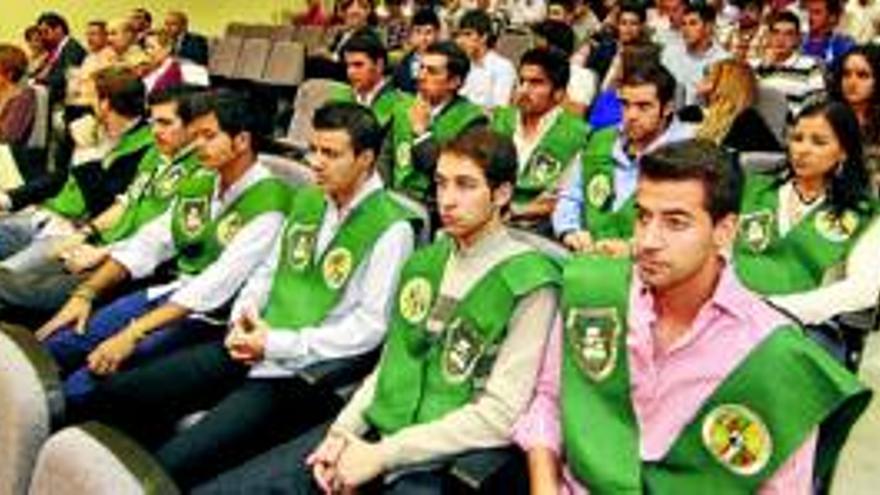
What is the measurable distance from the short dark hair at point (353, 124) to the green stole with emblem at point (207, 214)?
31 cm

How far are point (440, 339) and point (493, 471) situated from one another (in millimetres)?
345

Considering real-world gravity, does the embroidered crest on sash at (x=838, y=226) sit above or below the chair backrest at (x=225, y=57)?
above

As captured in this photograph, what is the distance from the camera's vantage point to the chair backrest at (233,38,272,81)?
6375 millimetres

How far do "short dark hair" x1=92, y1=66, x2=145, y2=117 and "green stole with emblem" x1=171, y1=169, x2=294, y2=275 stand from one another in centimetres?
65

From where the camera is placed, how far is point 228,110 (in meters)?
2.84

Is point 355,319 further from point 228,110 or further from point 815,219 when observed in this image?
point 815,219

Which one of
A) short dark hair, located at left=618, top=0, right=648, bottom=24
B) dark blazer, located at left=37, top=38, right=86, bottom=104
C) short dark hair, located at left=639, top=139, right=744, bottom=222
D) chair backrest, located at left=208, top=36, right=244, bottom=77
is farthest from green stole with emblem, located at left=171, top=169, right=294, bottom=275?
chair backrest, located at left=208, top=36, right=244, bottom=77

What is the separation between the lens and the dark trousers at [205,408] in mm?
2199

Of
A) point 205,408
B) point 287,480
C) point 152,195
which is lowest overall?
point 205,408

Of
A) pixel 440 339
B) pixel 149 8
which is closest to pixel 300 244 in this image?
pixel 440 339

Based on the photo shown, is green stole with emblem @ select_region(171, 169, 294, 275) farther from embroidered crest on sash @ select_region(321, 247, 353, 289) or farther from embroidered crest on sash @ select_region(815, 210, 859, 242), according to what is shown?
embroidered crest on sash @ select_region(815, 210, 859, 242)

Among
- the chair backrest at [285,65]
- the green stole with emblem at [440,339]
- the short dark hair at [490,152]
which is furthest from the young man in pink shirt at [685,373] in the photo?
the chair backrest at [285,65]

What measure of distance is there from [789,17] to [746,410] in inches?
166

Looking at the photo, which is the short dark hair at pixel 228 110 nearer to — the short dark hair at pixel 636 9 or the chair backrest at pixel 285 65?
the short dark hair at pixel 636 9
